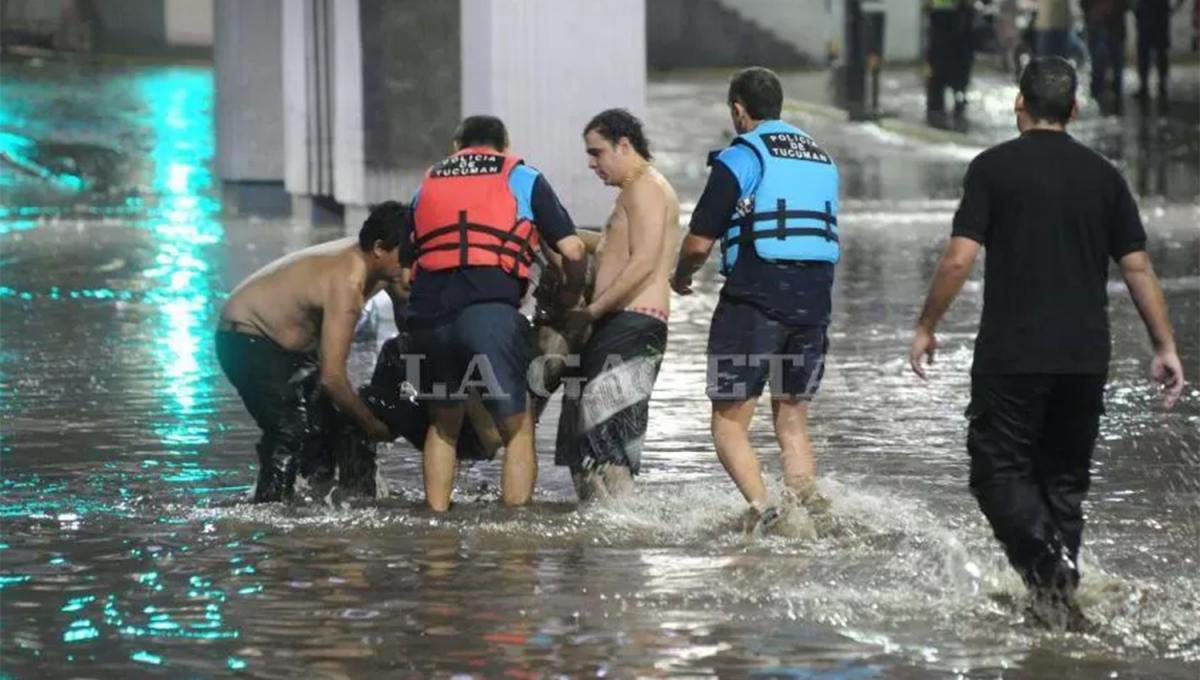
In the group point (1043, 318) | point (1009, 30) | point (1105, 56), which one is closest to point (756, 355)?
point (1043, 318)

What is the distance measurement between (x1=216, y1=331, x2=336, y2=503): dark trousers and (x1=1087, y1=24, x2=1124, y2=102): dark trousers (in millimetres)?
23054

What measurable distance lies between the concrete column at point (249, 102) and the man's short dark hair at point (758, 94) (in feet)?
54.8

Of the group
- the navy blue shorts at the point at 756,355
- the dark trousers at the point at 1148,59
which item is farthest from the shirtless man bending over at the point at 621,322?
the dark trousers at the point at 1148,59

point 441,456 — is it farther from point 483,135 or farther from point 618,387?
point 483,135

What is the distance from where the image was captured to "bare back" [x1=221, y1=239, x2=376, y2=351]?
9.70 metres

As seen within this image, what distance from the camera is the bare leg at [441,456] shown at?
9.68 meters

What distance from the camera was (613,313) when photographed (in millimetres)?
9648

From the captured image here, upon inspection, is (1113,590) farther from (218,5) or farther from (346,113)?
(218,5)

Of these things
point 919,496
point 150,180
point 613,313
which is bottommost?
point 150,180

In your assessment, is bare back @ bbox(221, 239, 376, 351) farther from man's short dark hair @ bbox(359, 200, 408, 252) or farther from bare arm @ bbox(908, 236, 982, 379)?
bare arm @ bbox(908, 236, 982, 379)

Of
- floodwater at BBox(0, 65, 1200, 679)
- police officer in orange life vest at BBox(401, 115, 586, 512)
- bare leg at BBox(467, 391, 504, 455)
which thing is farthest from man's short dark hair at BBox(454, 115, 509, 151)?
floodwater at BBox(0, 65, 1200, 679)

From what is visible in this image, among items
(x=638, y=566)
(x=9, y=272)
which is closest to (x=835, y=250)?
(x=638, y=566)

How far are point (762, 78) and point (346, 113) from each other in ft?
46.8

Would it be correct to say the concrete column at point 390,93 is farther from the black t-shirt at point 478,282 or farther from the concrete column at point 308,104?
the black t-shirt at point 478,282
